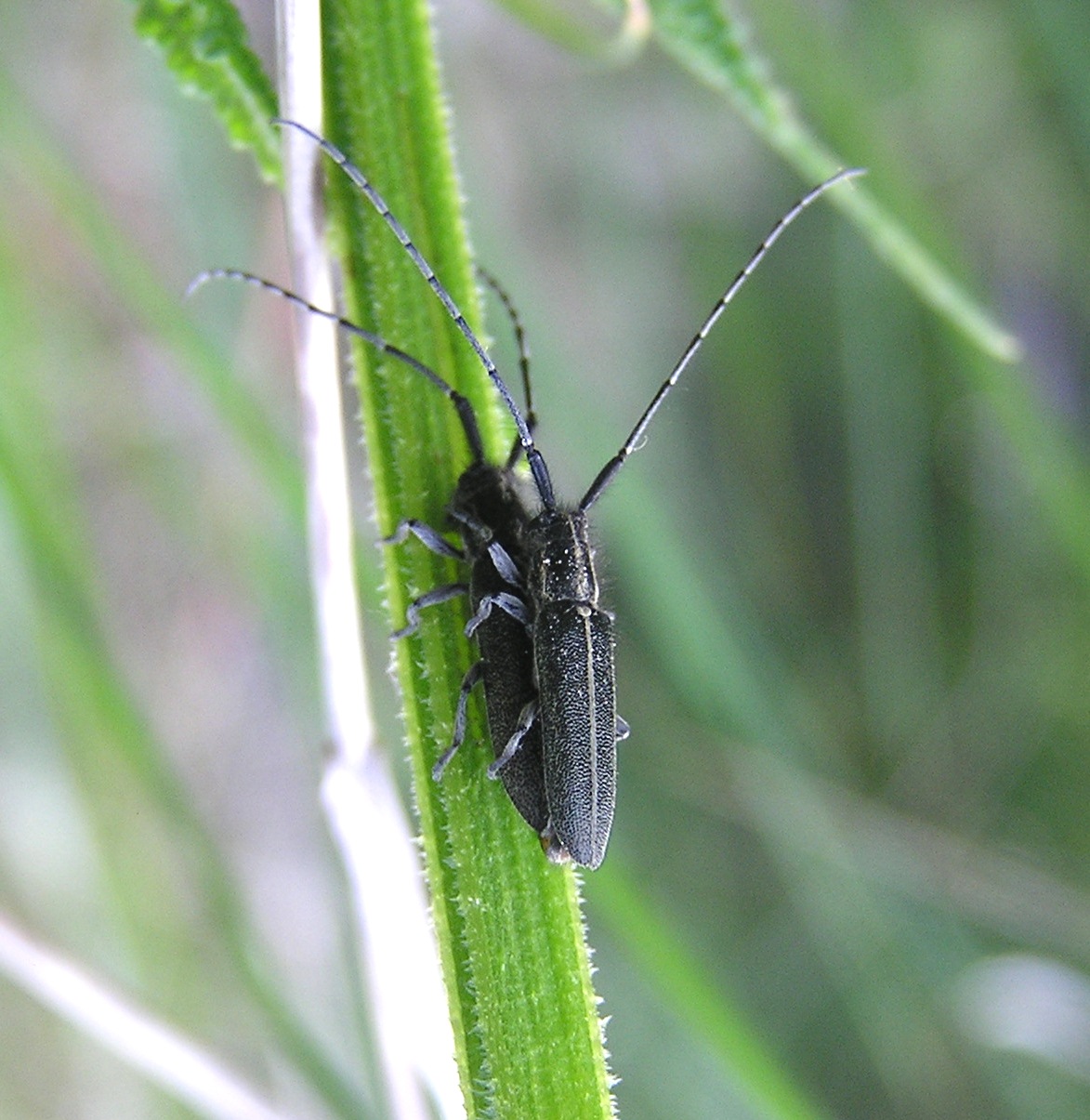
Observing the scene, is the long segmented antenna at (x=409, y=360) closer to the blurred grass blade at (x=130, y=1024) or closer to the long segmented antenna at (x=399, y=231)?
the long segmented antenna at (x=399, y=231)

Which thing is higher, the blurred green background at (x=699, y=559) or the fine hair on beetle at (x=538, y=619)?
the blurred green background at (x=699, y=559)

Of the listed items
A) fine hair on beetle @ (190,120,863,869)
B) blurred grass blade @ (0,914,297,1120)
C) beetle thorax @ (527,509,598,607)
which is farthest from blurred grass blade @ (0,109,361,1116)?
beetle thorax @ (527,509,598,607)

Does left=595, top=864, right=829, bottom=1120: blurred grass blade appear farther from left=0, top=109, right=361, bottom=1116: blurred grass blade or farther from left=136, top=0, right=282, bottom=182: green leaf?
left=136, top=0, right=282, bottom=182: green leaf

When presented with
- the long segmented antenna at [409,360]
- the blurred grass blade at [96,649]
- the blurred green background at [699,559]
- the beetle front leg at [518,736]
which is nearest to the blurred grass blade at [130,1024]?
the blurred grass blade at [96,649]

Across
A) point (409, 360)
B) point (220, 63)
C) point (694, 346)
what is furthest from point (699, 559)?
point (220, 63)

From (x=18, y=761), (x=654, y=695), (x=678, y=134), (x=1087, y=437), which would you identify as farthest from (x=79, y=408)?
(x=1087, y=437)

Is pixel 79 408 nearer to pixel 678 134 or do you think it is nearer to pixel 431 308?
pixel 678 134
